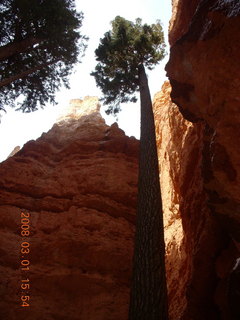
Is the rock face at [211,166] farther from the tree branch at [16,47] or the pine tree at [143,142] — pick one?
the tree branch at [16,47]

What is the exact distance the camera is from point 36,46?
15.1 m

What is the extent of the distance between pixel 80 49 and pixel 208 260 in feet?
46.3

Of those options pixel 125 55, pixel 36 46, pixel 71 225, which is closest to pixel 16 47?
pixel 36 46

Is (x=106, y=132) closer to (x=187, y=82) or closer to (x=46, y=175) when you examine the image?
(x=46, y=175)

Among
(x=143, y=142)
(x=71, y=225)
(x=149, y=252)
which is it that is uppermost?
(x=143, y=142)

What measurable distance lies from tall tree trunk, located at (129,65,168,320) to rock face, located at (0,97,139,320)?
3927 mm

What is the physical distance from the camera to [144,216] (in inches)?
238

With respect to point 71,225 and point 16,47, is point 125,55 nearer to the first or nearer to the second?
point 16,47

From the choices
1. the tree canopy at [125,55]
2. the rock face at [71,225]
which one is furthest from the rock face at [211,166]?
the tree canopy at [125,55]

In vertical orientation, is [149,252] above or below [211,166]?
below

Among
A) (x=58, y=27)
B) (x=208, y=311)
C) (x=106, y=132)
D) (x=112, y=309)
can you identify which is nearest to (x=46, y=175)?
(x=106, y=132)

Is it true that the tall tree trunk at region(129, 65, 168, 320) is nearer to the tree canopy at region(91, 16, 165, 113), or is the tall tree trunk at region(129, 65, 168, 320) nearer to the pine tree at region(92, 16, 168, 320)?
the pine tree at region(92, 16, 168, 320)

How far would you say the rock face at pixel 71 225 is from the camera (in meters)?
8.49

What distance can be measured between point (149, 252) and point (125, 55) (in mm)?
12299
